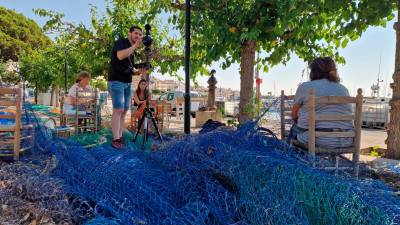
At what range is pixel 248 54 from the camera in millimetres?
6559

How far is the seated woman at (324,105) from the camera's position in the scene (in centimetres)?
335

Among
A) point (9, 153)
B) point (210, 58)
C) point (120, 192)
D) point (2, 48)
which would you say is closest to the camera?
point (120, 192)

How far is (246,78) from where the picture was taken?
6688 mm

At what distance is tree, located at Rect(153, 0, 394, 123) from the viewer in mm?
4504

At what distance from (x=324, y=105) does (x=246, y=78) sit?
330cm

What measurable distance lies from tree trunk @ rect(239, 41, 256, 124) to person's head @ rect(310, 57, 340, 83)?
294cm

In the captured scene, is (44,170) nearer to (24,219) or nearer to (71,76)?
(24,219)

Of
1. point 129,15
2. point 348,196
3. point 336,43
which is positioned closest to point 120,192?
point 348,196

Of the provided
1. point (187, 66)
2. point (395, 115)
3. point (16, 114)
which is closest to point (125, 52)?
point (187, 66)

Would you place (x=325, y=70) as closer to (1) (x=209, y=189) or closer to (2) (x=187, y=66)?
(1) (x=209, y=189)

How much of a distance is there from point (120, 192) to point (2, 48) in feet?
95.0

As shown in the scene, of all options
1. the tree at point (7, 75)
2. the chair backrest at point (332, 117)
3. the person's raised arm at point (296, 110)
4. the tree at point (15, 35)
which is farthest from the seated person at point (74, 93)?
the tree at point (15, 35)

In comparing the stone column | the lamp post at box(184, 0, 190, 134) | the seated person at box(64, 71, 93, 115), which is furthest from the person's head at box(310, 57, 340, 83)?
the stone column

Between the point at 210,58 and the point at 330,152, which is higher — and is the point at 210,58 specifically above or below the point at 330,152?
above
